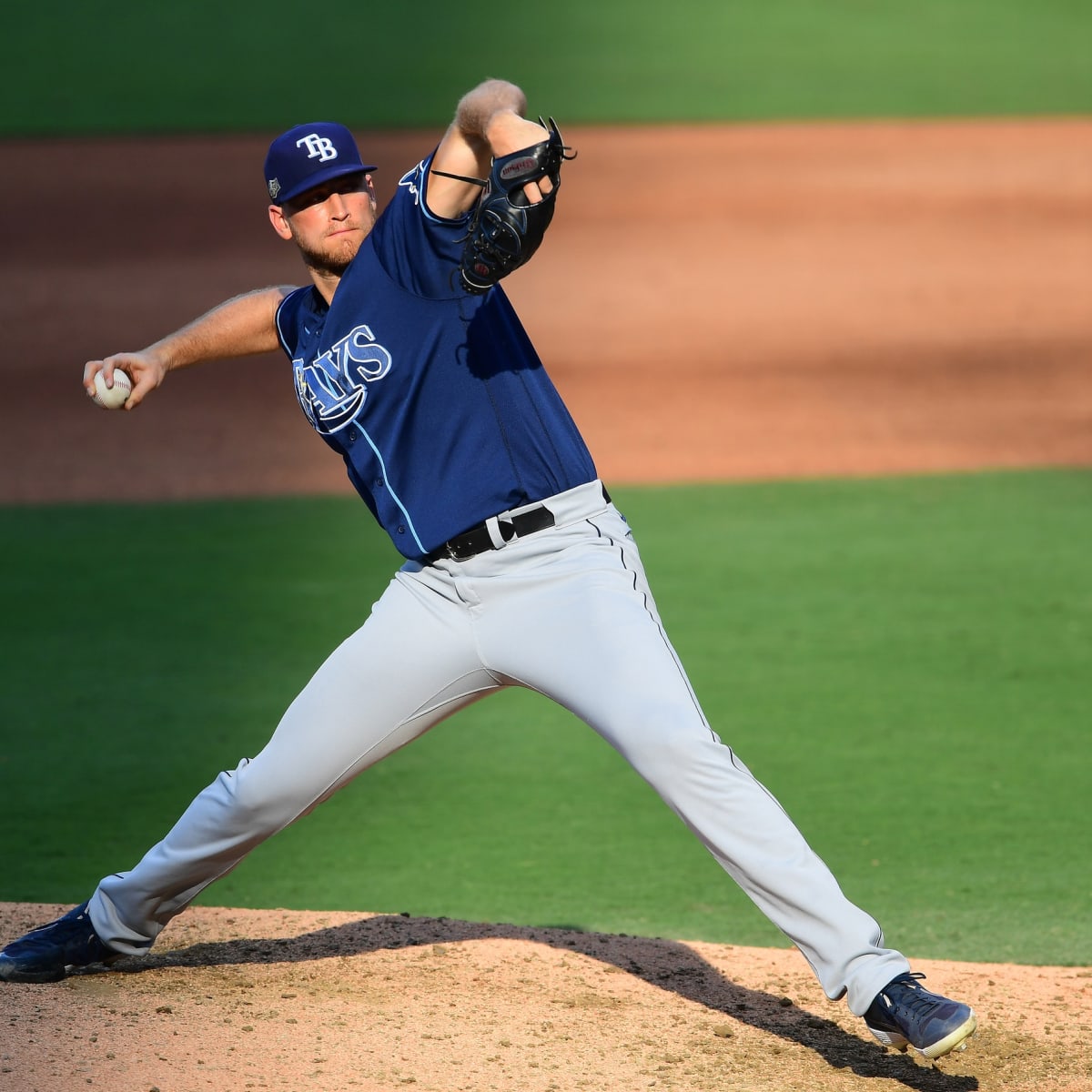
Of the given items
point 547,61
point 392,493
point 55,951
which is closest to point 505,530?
point 392,493

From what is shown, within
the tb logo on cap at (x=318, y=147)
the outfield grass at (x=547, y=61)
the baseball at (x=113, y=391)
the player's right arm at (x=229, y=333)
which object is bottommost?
the baseball at (x=113, y=391)

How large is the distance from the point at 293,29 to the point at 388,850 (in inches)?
752

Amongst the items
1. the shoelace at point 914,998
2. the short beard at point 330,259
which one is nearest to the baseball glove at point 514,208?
the short beard at point 330,259

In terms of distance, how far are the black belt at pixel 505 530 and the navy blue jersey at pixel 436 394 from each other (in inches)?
0.8

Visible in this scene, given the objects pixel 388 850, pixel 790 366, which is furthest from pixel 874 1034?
pixel 790 366

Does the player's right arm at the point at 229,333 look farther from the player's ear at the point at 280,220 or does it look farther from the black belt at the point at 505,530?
the black belt at the point at 505,530

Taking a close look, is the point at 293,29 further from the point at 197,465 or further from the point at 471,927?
the point at 471,927

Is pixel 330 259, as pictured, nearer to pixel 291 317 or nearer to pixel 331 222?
pixel 331 222

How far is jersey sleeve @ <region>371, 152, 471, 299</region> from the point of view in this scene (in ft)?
9.93

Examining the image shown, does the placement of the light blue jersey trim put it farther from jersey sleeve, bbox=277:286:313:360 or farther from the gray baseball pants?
jersey sleeve, bbox=277:286:313:360

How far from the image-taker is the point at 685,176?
52.1 ft

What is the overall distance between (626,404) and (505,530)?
879 centimetres

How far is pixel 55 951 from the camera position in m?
3.49

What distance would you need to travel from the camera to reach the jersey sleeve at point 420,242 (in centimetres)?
303
